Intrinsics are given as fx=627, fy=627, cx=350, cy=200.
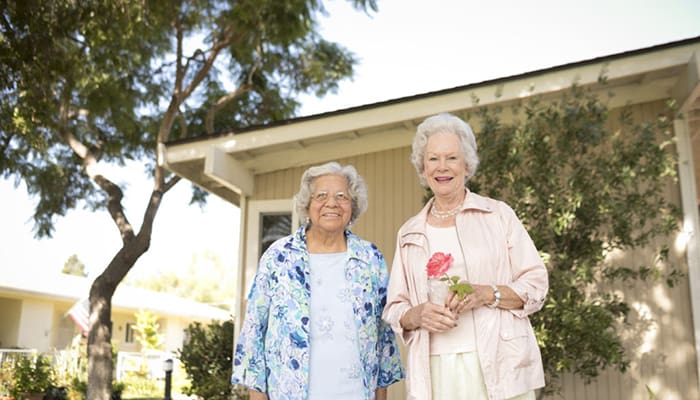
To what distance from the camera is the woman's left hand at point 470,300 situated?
2059 mm

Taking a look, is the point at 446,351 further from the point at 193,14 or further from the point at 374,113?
the point at 193,14

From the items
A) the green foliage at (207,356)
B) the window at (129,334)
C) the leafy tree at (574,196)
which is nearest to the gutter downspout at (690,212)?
the leafy tree at (574,196)

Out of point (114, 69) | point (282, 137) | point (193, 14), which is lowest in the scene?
point (282, 137)

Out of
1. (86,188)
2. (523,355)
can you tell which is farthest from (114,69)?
(523,355)

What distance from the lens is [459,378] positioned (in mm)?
2133

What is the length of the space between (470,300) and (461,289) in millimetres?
79

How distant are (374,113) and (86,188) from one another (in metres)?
9.37

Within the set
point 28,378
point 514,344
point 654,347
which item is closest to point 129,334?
point 28,378

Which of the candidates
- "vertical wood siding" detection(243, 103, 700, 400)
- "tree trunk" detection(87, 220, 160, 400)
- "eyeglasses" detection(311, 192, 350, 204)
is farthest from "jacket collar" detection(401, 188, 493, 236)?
"tree trunk" detection(87, 220, 160, 400)

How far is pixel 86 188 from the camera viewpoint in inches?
520

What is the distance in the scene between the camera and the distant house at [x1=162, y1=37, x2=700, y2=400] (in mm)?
5148

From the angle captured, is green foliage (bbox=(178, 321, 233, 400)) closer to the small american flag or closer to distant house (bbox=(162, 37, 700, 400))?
distant house (bbox=(162, 37, 700, 400))

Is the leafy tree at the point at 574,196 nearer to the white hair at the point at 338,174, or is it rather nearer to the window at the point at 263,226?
the white hair at the point at 338,174

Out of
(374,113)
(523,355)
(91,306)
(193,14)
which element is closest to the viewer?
(523,355)
